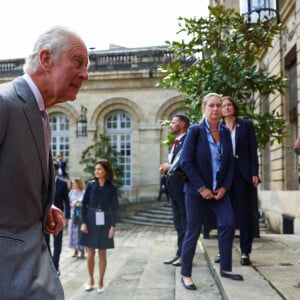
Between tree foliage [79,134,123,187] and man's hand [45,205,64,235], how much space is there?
1937 cm

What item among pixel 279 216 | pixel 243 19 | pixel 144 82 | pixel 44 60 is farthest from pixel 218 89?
pixel 144 82

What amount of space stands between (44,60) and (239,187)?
160 inches

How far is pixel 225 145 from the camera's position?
4.94 meters

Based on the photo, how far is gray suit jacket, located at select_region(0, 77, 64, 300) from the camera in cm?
175

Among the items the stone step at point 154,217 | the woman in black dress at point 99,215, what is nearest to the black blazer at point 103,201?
the woman in black dress at point 99,215

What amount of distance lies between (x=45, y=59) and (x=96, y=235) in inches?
189

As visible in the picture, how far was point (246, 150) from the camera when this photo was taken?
5.88 metres

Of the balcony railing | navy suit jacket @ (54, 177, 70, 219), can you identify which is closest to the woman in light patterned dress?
navy suit jacket @ (54, 177, 70, 219)

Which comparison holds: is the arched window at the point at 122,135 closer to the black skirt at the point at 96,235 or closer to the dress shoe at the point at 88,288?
the black skirt at the point at 96,235

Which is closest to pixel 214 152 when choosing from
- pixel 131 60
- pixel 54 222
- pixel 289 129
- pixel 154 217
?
pixel 54 222

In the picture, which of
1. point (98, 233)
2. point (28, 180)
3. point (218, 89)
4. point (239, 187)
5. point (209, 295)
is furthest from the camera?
point (218, 89)

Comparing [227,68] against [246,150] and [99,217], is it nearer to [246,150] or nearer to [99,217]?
[246,150]

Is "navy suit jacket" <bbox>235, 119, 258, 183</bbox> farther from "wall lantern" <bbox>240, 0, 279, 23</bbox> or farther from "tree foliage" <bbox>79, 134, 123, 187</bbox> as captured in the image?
"tree foliage" <bbox>79, 134, 123, 187</bbox>

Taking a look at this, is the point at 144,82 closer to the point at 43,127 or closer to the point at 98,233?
the point at 98,233
